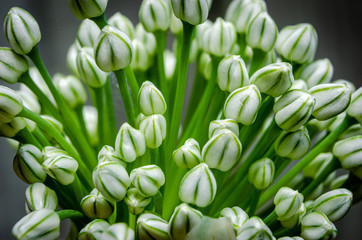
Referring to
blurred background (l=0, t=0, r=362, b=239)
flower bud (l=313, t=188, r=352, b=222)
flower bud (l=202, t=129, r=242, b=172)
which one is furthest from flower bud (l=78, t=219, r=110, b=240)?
blurred background (l=0, t=0, r=362, b=239)

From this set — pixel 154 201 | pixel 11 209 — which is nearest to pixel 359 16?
pixel 154 201

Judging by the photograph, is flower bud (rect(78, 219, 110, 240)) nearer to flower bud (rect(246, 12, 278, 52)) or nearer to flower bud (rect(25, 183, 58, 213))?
flower bud (rect(25, 183, 58, 213))

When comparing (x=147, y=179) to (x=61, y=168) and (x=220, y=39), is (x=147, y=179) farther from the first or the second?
(x=220, y=39)

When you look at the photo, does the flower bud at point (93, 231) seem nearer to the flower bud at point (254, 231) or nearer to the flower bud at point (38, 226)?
the flower bud at point (38, 226)

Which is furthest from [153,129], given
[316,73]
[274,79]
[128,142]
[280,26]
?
[280,26]

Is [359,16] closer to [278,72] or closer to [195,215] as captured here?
[278,72]

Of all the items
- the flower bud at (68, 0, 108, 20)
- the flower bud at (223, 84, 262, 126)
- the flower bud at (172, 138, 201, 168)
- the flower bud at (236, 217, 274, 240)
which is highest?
the flower bud at (68, 0, 108, 20)

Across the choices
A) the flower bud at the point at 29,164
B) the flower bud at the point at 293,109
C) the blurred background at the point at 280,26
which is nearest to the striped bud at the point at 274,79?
the flower bud at the point at 293,109
